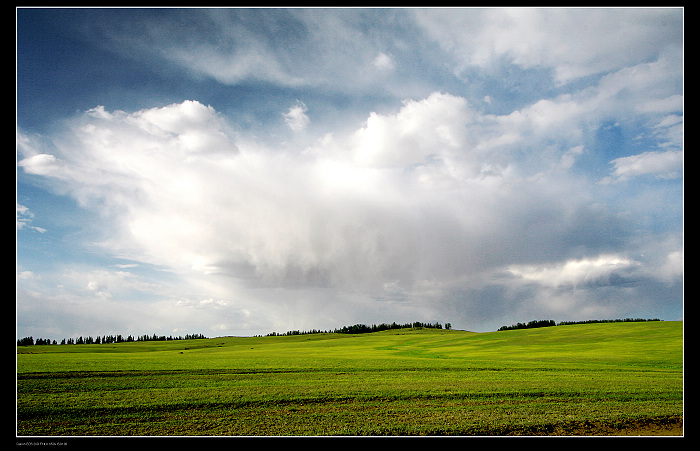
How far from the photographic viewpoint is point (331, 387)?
22.7m

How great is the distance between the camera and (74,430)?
15242mm

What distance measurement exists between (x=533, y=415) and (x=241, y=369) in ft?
81.8
